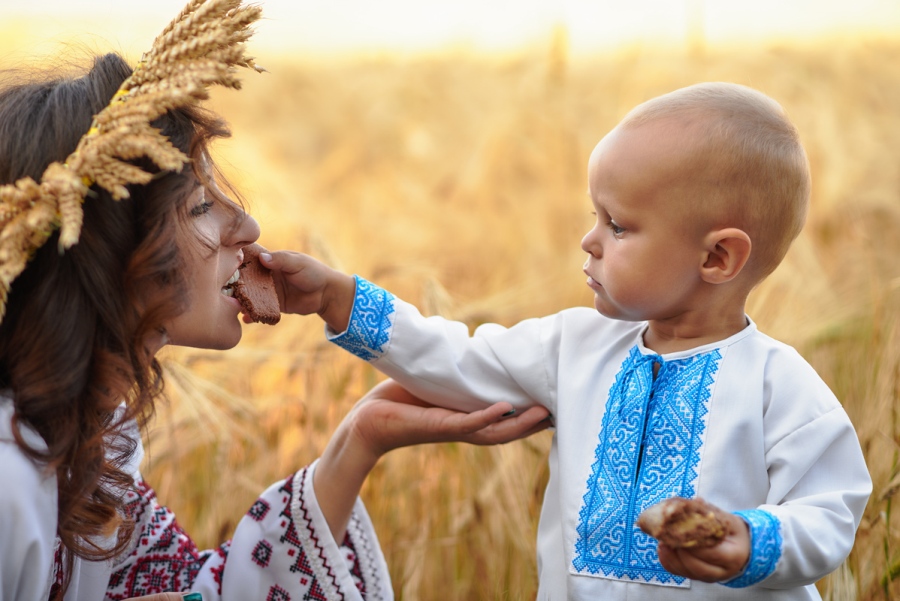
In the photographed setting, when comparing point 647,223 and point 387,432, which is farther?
point 387,432

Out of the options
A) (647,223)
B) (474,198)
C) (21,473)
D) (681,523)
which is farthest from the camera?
(474,198)

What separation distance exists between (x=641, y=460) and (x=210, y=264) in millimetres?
837

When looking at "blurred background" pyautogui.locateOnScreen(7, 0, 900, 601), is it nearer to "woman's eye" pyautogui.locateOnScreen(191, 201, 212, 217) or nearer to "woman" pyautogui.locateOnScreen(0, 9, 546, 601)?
"woman" pyautogui.locateOnScreen(0, 9, 546, 601)

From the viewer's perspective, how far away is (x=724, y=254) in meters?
1.57

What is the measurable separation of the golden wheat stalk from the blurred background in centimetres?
21

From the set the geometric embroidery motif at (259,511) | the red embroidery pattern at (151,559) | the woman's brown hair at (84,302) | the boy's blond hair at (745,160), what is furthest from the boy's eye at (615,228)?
the red embroidery pattern at (151,559)

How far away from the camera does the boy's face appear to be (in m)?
1.54

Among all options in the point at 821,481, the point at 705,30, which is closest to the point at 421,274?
the point at 821,481

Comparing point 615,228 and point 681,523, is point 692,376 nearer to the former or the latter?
point 615,228

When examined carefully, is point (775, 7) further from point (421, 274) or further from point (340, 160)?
point (421, 274)

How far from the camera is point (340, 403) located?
2.73 metres

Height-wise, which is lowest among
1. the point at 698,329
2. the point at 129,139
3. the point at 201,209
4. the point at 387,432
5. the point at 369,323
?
the point at 387,432

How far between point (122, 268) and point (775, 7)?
4.30 m

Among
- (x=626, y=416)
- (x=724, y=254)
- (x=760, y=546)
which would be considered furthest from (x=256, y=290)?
(x=760, y=546)
